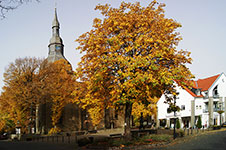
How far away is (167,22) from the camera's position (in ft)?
55.8

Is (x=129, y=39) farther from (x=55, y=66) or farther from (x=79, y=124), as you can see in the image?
(x=79, y=124)

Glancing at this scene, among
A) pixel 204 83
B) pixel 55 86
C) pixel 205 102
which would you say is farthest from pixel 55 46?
pixel 205 102

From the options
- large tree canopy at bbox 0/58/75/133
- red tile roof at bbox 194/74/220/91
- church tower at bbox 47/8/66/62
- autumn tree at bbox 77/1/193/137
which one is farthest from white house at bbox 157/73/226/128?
church tower at bbox 47/8/66/62

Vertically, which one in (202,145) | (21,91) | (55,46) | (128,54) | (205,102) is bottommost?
(202,145)

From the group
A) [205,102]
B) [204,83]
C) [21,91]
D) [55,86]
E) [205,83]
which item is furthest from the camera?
[204,83]

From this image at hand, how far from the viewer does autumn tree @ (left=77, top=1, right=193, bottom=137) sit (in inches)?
631

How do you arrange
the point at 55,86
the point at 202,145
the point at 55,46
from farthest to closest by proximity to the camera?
the point at 55,46 < the point at 55,86 < the point at 202,145

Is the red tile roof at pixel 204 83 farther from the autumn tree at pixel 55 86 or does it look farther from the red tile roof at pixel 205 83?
the autumn tree at pixel 55 86

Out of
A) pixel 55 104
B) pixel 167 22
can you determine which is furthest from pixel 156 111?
pixel 167 22

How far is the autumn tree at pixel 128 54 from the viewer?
631 inches

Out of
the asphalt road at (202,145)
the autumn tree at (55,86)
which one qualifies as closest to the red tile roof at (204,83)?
the autumn tree at (55,86)

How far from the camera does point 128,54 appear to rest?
60.3ft

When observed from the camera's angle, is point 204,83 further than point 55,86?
Yes

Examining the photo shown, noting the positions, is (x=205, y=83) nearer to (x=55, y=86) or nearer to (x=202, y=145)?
(x=55, y=86)
